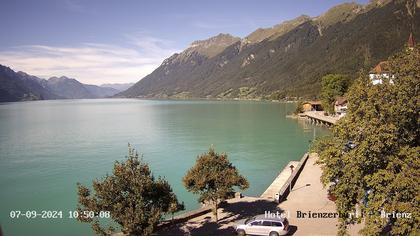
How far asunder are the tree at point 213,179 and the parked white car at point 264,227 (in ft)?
11.7

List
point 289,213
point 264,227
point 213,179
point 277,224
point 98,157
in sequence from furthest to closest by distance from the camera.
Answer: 1. point 98,157
2. point 289,213
3. point 213,179
4. point 264,227
5. point 277,224

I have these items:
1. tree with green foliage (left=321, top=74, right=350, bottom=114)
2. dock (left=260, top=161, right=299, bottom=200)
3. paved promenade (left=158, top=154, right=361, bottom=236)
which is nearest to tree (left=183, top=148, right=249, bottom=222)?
paved promenade (left=158, top=154, right=361, bottom=236)

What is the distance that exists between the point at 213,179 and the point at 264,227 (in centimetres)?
608

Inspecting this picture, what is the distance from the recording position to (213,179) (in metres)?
28.4

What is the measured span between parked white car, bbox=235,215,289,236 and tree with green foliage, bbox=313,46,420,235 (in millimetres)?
5245

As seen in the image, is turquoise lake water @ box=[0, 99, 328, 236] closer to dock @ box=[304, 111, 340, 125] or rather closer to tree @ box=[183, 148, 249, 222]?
dock @ box=[304, 111, 340, 125]

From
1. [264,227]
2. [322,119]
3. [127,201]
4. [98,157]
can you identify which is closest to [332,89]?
[322,119]

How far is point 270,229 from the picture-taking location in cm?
2391

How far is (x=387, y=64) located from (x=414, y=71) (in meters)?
1.86

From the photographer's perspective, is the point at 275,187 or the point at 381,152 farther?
the point at 275,187

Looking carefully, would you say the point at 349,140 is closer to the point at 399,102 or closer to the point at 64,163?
the point at 399,102

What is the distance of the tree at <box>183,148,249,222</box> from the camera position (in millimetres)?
27938

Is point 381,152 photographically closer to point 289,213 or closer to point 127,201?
point 289,213

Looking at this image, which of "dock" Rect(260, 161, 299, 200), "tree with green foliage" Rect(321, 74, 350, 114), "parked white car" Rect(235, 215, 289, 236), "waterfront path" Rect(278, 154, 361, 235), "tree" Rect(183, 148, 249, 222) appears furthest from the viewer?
"tree with green foliage" Rect(321, 74, 350, 114)
